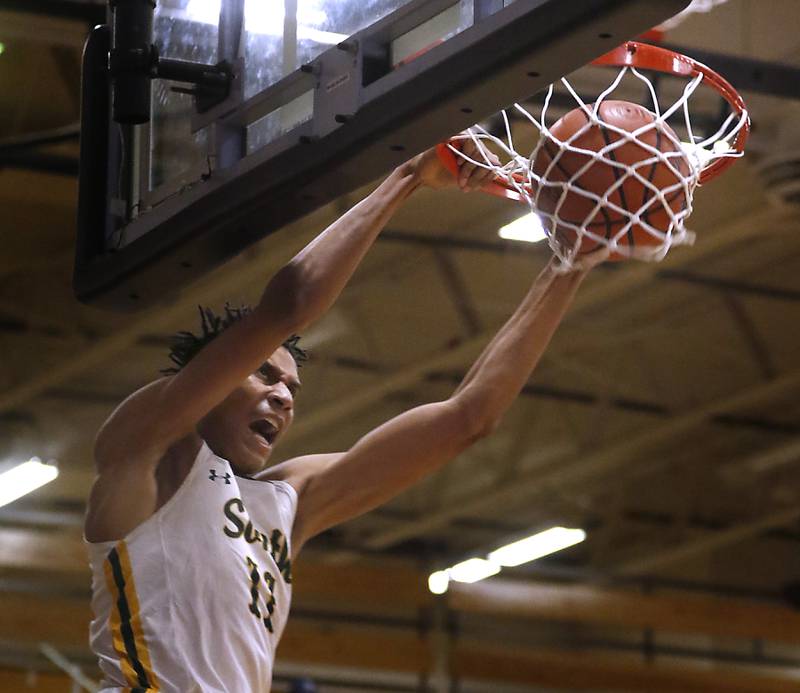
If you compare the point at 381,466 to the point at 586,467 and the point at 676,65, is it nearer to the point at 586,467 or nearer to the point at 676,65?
the point at 676,65

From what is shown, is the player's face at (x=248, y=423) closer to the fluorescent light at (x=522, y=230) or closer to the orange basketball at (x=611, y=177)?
the orange basketball at (x=611, y=177)

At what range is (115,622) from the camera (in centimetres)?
363

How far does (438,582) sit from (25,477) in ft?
11.7

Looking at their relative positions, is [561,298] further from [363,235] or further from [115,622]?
[115,622]

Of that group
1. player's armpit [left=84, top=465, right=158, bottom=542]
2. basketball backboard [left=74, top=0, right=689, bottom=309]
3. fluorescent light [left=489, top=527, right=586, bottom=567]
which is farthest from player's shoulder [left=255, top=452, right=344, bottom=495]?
fluorescent light [left=489, top=527, right=586, bottom=567]

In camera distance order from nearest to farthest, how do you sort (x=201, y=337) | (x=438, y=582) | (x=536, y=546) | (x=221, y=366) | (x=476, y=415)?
(x=221, y=366) < (x=476, y=415) < (x=201, y=337) < (x=438, y=582) < (x=536, y=546)

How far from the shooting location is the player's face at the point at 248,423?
3.93 m

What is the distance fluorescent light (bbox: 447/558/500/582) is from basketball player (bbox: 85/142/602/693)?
1108cm

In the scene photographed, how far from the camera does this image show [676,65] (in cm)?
384

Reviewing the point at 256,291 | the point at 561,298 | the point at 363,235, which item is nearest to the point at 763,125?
the point at 256,291

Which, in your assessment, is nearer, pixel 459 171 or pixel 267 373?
pixel 459 171

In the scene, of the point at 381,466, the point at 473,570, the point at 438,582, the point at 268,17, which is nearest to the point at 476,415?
the point at 381,466

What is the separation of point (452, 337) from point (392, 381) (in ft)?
1.91

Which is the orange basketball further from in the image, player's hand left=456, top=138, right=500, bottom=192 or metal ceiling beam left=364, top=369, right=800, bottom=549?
metal ceiling beam left=364, top=369, right=800, bottom=549
